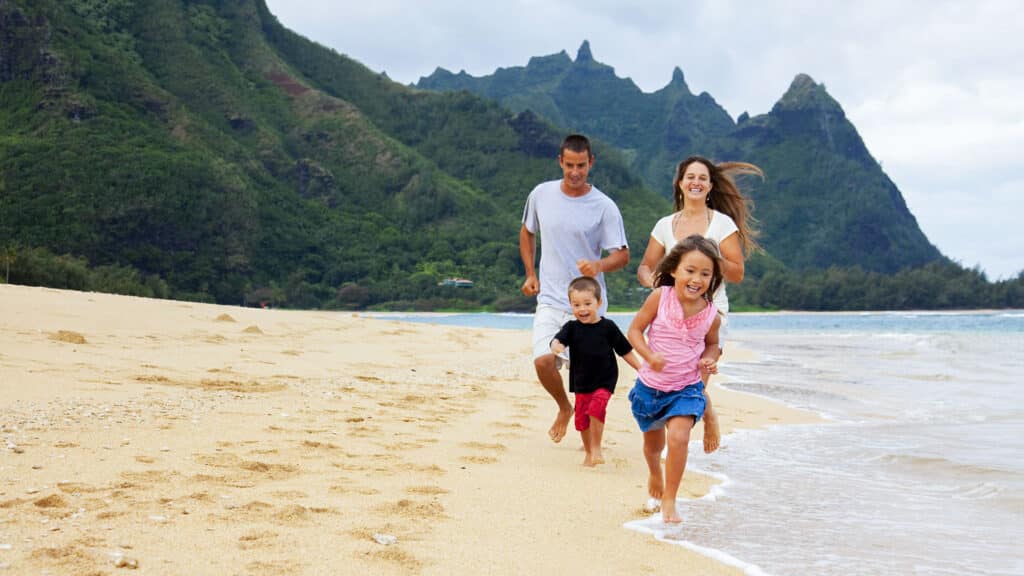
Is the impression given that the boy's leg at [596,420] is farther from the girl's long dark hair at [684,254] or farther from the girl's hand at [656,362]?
the girl's hand at [656,362]

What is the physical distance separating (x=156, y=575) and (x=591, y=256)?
356 centimetres

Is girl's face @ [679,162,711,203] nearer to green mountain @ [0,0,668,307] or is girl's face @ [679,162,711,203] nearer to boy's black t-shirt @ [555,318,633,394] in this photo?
A: boy's black t-shirt @ [555,318,633,394]

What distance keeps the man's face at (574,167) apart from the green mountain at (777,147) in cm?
11127

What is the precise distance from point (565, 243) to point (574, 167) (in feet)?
1.59

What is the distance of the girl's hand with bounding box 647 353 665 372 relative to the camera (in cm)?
374

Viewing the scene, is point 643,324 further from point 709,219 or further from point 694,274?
point 709,219

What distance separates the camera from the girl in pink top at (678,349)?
375 cm

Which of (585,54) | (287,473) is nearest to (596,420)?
(287,473)

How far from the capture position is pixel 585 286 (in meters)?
4.99

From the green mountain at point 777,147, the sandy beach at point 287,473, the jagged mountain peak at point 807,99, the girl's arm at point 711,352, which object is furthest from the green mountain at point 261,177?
the jagged mountain peak at point 807,99

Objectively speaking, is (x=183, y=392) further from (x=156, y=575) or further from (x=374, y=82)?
(x=374, y=82)

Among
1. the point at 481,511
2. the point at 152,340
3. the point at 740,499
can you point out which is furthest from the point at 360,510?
the point at 152,340

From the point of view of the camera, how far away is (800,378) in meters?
13.3

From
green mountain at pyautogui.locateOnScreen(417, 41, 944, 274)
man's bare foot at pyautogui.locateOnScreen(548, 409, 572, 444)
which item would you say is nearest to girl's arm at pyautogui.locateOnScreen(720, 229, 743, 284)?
man's bare foot at pyautogui.locateOnScreen(548, 409, 572, 444)
